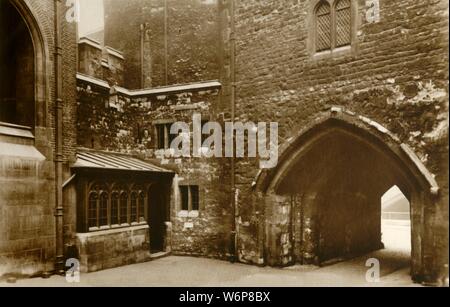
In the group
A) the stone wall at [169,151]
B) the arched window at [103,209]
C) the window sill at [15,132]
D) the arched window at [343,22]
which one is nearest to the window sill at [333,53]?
the arched window at [343,22]

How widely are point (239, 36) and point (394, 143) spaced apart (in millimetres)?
5285

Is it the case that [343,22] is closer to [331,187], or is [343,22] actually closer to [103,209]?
[331,187]

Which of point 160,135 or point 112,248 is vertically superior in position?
point 160,135

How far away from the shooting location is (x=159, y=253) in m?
12.5

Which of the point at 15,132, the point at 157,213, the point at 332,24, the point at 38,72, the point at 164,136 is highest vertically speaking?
the point at 332,24

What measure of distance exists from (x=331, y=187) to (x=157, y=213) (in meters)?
5.41

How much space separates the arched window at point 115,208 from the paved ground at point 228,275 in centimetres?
126

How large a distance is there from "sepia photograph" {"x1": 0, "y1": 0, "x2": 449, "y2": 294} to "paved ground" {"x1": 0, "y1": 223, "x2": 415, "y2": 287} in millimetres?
75

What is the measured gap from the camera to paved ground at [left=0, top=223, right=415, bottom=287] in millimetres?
9009

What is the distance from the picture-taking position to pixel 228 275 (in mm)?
9977

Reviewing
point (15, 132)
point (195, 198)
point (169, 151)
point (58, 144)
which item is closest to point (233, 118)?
point (169, 151)

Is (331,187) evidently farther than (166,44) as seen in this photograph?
No

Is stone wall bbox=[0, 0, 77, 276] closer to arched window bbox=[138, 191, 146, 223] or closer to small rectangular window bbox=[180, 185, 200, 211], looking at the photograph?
arched window bbox=[138, 191, 146, 223]

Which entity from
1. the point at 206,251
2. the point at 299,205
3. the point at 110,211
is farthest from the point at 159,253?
the point at 299,205
